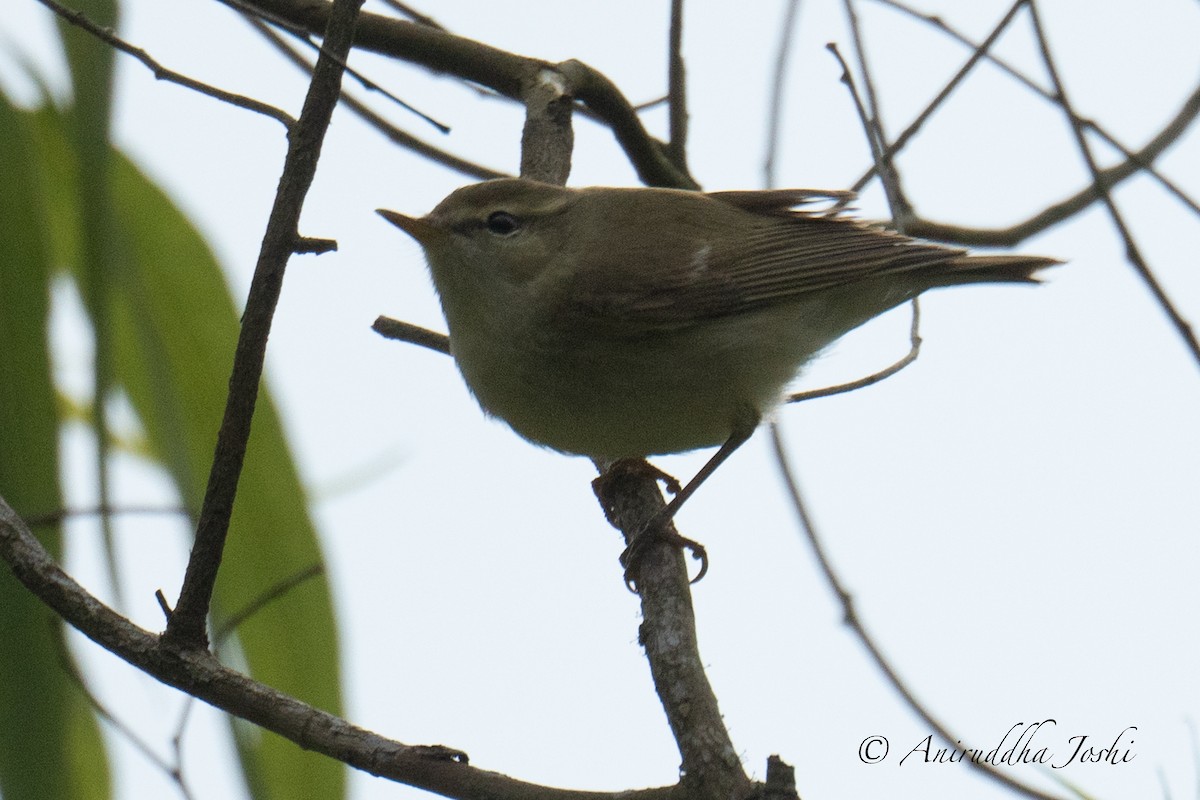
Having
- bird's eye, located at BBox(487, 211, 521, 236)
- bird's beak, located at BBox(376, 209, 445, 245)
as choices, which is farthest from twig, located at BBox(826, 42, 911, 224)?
bird's beak, located at BBox(376, 209, 445, 245)

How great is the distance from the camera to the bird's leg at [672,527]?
122 inches

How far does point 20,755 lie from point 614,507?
5.24ft

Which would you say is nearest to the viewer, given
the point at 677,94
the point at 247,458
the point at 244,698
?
the point at 244,698

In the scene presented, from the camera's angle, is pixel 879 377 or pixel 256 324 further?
pixel 879 377

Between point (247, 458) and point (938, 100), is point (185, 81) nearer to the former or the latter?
point (247, 458)

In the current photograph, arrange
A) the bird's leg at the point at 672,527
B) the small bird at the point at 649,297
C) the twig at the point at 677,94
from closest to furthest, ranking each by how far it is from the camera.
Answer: the bird's leg at the point at 672,527 → the small bird at the point at 649,297 → the twig at the point at 677,94

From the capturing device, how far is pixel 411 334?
12.6 feet

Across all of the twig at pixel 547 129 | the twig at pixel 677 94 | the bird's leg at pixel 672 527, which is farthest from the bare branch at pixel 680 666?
the twig at pixel 677 94

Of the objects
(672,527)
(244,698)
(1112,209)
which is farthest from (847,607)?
(244,698)

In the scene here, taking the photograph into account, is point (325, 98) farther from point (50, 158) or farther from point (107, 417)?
point (50, 158)

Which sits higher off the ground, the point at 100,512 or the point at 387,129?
the point at 387,129

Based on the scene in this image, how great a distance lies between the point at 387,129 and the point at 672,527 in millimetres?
1760

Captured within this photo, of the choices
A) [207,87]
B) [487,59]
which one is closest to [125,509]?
[207,87]

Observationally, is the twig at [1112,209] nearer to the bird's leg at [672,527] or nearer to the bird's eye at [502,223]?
the bird's leg at [672,527]
